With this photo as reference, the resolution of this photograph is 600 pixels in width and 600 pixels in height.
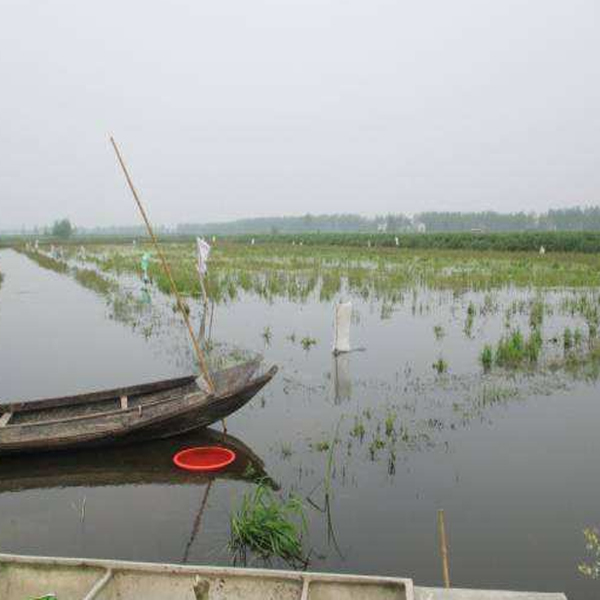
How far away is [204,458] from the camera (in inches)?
269

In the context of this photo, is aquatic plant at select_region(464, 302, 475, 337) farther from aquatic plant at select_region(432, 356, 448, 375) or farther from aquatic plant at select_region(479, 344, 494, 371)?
aquatic plant at select_region(432, 356, 448, 375)

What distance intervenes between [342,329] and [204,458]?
493cm

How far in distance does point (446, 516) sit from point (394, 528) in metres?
0.53

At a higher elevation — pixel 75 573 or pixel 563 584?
pixel 75 573

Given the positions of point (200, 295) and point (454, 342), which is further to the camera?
point (200, 295)

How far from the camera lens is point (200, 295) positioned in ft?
62.1

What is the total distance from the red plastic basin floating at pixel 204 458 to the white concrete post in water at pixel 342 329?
175 inches

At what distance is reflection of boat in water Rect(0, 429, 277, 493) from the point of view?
6.46 metres

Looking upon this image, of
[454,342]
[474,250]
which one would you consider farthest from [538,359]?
[474,250]

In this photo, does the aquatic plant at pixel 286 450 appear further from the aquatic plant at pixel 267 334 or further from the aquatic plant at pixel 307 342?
the aquatic plant at pixel 267 334

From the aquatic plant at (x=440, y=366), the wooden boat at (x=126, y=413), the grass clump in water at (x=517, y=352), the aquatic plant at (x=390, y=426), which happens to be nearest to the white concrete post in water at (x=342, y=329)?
the aquatic plant at (x=440, y=366)

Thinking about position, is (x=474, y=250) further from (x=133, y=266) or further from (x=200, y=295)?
(x=200, y=295)

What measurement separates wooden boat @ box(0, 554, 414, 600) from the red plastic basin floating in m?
2.88

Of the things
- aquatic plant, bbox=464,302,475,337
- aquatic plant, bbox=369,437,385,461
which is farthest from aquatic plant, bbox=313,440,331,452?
aquatic plant, bbox=464,302,475,337
